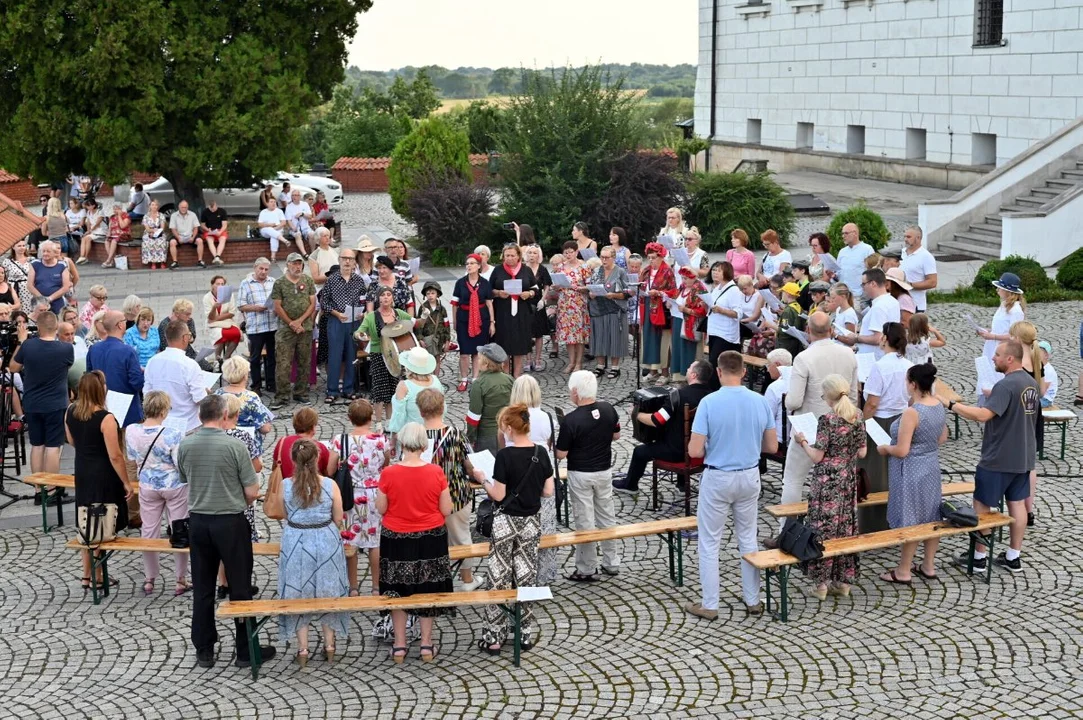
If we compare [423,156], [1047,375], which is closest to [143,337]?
[1047,375]

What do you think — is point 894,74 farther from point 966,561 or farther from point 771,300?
point 966,561

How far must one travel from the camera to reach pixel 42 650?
8531mm

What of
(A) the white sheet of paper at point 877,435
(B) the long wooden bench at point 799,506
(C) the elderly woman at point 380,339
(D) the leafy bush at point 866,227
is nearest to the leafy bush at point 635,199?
(D) the leafy bush at point 866,227

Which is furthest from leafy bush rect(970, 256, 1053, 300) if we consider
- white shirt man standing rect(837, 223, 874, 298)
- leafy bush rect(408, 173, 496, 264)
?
leafy bush rect(408, 173, 496, 264)

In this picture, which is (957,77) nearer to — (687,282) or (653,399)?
(687,282)

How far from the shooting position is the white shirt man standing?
14734mm

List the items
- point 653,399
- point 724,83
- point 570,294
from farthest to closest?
point 724,83 < point 570,294 < point 653,399

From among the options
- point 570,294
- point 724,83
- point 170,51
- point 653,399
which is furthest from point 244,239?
point 724,83

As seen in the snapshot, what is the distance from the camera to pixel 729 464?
8.60 m

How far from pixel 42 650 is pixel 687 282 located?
820 cm

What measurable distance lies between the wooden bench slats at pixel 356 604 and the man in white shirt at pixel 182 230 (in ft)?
58.5

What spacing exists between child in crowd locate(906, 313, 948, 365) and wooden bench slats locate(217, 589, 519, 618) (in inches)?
173

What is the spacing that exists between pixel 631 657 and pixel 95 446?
412 cm

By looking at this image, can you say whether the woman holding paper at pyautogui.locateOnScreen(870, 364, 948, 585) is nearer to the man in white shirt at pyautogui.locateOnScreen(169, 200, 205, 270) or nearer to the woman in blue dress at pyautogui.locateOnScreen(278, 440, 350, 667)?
the woman in blue dress at pyautogui.locateOnScreen(278, 440, 350, 667)
